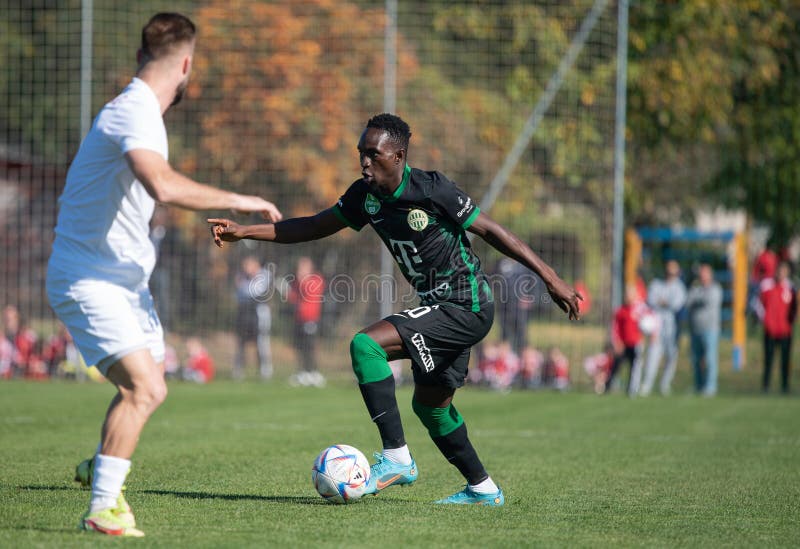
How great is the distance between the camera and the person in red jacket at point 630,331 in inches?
722

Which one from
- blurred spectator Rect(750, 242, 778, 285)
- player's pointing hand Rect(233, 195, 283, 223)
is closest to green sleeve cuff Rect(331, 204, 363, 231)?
player's pointing hand Rect(233, 195, 283, 223)

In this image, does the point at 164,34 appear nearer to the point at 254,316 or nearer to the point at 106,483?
the point at 106,483

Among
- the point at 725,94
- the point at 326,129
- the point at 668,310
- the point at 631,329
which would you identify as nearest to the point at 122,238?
the point at 631,329

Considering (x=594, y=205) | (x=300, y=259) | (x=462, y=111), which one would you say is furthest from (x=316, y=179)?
(x=594, y=205)

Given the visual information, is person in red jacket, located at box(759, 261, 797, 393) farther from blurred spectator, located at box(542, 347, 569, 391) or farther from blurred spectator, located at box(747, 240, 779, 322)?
blurred spectator, located at box(542, 347, 569, 391)

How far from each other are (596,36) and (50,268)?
1685 centimetres

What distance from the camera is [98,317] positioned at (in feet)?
17.7

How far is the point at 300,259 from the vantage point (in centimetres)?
2028

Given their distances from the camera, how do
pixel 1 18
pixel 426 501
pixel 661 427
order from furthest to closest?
pixel 1 18, pixel 661 427, pixel 426 501

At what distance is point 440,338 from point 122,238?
2046mm

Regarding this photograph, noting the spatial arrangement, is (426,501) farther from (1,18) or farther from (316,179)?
(1,18)

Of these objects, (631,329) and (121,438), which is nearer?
(121,438)

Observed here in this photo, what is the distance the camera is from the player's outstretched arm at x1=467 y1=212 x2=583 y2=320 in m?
6.39

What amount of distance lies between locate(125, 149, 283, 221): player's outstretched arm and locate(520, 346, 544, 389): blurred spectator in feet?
47.4
